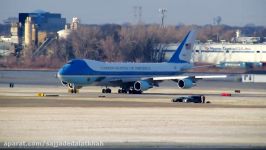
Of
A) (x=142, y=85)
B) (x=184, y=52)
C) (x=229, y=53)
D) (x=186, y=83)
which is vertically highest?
(x=184, y=52)

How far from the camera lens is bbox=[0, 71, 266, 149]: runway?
1292 inches

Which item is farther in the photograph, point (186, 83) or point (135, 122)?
point (186, 83)

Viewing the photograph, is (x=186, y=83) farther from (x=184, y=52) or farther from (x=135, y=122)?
(x=135, y=122)

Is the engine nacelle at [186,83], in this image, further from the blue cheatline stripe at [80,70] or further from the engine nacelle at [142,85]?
the blue cheatline stripe at [80,70]

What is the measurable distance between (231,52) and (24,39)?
160ft

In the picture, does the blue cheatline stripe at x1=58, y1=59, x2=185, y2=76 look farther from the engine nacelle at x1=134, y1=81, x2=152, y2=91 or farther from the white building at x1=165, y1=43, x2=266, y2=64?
the white building at x1=165, y1=43, x2=266, y2=64

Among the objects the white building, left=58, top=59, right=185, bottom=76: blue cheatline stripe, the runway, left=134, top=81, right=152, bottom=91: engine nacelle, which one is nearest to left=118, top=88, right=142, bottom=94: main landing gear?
left=134, top=81, right=152, bottom=91: engine nacelle

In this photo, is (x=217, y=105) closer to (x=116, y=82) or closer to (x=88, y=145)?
(x=116, y=82)

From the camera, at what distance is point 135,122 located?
1619 inches

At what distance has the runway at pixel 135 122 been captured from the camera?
108 feet

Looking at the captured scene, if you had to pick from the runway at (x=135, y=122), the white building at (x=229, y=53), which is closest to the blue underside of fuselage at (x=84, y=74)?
the runway at (x=135, y=122)

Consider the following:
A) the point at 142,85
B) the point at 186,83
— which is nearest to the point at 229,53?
the point at 186,83

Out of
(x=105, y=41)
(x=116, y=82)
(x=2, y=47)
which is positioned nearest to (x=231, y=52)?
(x=105, y=41)

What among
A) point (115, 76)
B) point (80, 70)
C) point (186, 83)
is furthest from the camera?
point (115, 76)
